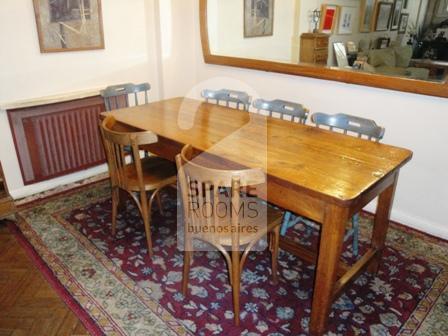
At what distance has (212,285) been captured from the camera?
6.78 feet

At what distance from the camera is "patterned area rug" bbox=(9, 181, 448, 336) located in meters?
1.81

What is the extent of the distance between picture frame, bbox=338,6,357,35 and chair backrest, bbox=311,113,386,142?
1346 mm

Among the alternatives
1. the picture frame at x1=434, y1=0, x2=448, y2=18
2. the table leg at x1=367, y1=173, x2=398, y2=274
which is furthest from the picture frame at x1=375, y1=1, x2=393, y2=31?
the table leg at x1=367, y1=173, x2=398, y2=274

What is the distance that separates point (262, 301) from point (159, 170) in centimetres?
110

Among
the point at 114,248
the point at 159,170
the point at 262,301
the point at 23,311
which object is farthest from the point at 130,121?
the point at 262,301

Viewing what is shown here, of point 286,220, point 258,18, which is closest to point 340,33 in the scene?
point 258,18

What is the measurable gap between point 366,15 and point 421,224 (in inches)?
69.7

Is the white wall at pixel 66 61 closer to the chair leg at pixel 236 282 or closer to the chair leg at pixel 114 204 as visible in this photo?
the chair leg at pixel 114 204

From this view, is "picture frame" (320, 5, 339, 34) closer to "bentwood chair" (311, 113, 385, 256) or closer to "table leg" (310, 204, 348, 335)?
"bentwood chair" (311, 113, 385, 256)

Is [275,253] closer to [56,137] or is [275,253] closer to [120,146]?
[120,146]

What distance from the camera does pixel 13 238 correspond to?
2.51 m

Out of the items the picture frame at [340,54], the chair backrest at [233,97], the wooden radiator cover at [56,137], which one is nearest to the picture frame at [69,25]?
the wooden radiator cover at [56,137]

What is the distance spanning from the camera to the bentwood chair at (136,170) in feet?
6.61

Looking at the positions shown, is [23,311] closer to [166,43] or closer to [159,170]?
[159,170]
